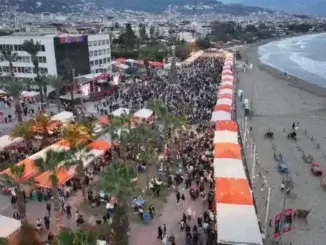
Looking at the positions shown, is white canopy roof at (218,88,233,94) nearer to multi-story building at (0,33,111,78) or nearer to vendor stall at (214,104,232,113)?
vendor stall at (214,104,232,113)

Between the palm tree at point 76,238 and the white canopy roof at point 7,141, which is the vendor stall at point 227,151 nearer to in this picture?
the white canopy roof at point 7,141

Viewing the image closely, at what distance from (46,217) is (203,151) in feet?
41.2

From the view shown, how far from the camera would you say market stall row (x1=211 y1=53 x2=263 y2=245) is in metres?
16.1

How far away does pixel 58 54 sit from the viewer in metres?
50.6

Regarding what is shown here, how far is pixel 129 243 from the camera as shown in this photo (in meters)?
17.5

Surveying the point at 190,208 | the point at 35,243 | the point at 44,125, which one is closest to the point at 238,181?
the point at 190,208

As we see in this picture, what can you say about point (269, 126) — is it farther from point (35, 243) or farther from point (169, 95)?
point (35, 243)

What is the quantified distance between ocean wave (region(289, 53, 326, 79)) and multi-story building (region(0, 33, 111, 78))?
4221 centimetres

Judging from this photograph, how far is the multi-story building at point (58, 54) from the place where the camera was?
50.1 m

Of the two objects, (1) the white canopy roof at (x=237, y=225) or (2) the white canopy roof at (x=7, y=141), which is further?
(2) the white canopy roof at (x=7, y=141)

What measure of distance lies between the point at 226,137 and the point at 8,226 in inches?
606

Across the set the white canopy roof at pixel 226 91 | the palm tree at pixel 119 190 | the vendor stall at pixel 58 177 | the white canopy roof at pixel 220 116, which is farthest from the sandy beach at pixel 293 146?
the vendor stall at pixel 58 177

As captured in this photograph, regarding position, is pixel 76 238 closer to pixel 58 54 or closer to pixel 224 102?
pixel 224 102

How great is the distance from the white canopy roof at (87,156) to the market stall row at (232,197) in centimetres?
705
